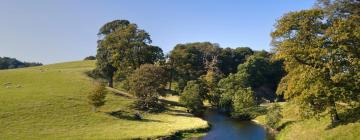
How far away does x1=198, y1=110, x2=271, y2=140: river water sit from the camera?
6906 cm

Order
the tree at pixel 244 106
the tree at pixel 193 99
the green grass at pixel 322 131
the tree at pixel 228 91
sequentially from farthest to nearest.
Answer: the tree at pixel 228 91, the tree at pixel 193 99, the tree at pixel 244 106, the green grass at pixel 322 131

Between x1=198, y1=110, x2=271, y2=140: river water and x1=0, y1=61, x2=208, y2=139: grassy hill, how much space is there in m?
3.83

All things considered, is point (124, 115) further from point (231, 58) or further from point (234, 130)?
point (231, 58)

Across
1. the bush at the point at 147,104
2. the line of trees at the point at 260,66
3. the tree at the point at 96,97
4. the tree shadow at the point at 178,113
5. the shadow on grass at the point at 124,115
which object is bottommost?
the tree shadow at the point at 178,113

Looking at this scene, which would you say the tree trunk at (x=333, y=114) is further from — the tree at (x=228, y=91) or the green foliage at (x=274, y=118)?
the tree at (x=228, y=91)

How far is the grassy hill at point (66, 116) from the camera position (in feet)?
196

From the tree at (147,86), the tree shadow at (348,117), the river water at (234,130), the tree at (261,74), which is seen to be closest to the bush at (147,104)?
the tree at (147,86)

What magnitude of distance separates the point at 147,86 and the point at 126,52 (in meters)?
19.2

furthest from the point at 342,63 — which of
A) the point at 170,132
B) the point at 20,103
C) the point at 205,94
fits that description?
the point at 205,94

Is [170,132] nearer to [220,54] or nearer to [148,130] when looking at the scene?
[148,130]

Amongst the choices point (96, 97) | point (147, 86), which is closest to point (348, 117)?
point (96, 97)

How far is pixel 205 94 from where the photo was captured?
11412cm

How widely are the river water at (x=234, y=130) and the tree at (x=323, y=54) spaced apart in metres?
20.2

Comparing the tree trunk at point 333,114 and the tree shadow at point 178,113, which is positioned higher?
the tree trunk at point 333,114
